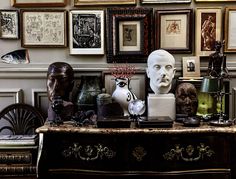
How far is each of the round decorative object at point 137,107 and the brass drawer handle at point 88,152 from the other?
0.29 metres

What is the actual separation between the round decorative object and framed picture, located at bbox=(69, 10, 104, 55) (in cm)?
41

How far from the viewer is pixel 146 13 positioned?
206 centimetres

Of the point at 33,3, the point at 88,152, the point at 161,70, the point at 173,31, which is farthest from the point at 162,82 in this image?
the point at 33,3

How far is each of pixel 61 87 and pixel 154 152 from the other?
0.63 metres

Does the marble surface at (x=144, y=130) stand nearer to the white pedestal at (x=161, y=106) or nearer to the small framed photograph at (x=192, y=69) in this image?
the white pedestal at (x=161, y=106)

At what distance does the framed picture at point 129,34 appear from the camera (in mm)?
A: 2061

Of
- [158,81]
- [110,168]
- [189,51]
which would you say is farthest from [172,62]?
[110,168]

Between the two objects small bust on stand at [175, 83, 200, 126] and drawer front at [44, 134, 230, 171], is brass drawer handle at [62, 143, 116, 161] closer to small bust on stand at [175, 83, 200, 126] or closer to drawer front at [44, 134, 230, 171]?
drawer front at [44, 134, 230, 171]

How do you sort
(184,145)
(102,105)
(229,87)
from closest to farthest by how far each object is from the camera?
(184,145) < (102,105) < (229,87)

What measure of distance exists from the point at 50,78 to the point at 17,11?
19.0 inches

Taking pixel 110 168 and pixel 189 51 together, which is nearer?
pixel 110 168

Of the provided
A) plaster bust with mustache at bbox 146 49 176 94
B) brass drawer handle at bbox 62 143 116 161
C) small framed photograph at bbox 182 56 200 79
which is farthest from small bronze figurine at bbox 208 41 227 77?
brass drawer handle at bbox 62 143 116 161

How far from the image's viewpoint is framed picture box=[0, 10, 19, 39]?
6.88 feet

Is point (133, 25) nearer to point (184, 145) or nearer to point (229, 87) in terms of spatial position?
point (229, 87)
